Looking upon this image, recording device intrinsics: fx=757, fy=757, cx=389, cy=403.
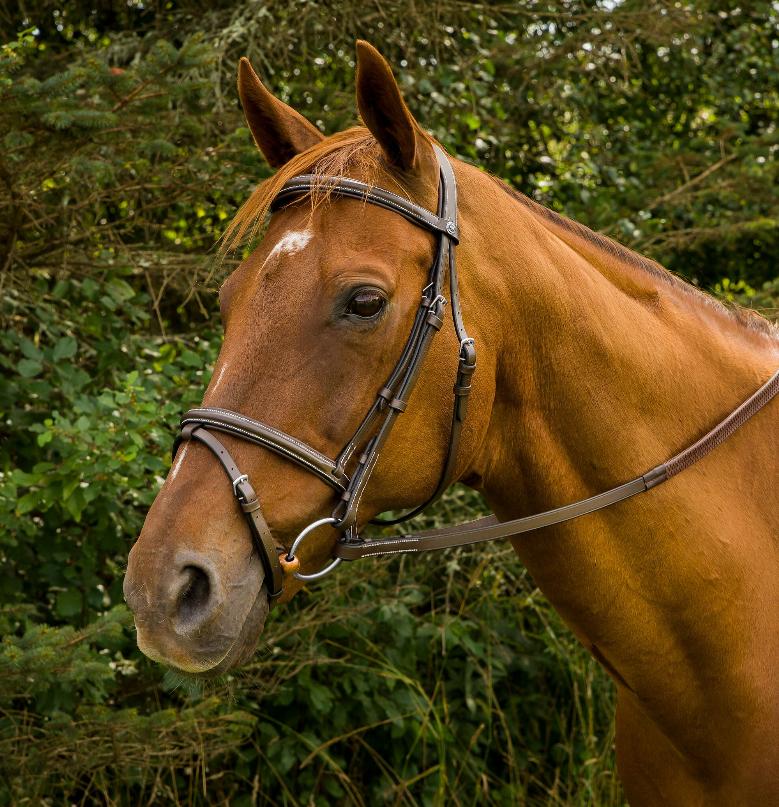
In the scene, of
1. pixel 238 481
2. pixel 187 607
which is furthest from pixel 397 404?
pixel 187 607

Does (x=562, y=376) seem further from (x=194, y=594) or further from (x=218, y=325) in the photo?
(x=218, y=325)

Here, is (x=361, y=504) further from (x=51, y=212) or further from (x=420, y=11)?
(x=420, y=11)

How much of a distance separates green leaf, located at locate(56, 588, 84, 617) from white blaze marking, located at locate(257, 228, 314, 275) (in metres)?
2.23

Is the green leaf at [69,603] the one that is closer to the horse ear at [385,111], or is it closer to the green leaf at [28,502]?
the green leaf at [28,502]

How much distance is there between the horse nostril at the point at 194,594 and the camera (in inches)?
55.7

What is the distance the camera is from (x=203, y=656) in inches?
56.4

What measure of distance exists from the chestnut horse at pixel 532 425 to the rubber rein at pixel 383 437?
1.0 inches

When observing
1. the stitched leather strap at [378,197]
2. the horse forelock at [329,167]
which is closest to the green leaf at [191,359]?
the horse forelock at [329,167]

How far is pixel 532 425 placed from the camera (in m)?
1.87

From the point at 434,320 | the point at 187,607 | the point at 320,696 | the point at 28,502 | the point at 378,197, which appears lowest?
the point at 320,696

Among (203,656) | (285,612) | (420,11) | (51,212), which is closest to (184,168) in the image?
(51,212)

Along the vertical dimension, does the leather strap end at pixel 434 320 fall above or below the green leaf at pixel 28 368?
above

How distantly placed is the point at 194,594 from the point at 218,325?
313cm

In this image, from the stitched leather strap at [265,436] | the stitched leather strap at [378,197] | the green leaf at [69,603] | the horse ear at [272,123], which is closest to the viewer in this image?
the stitched leather strap at [265,436]
